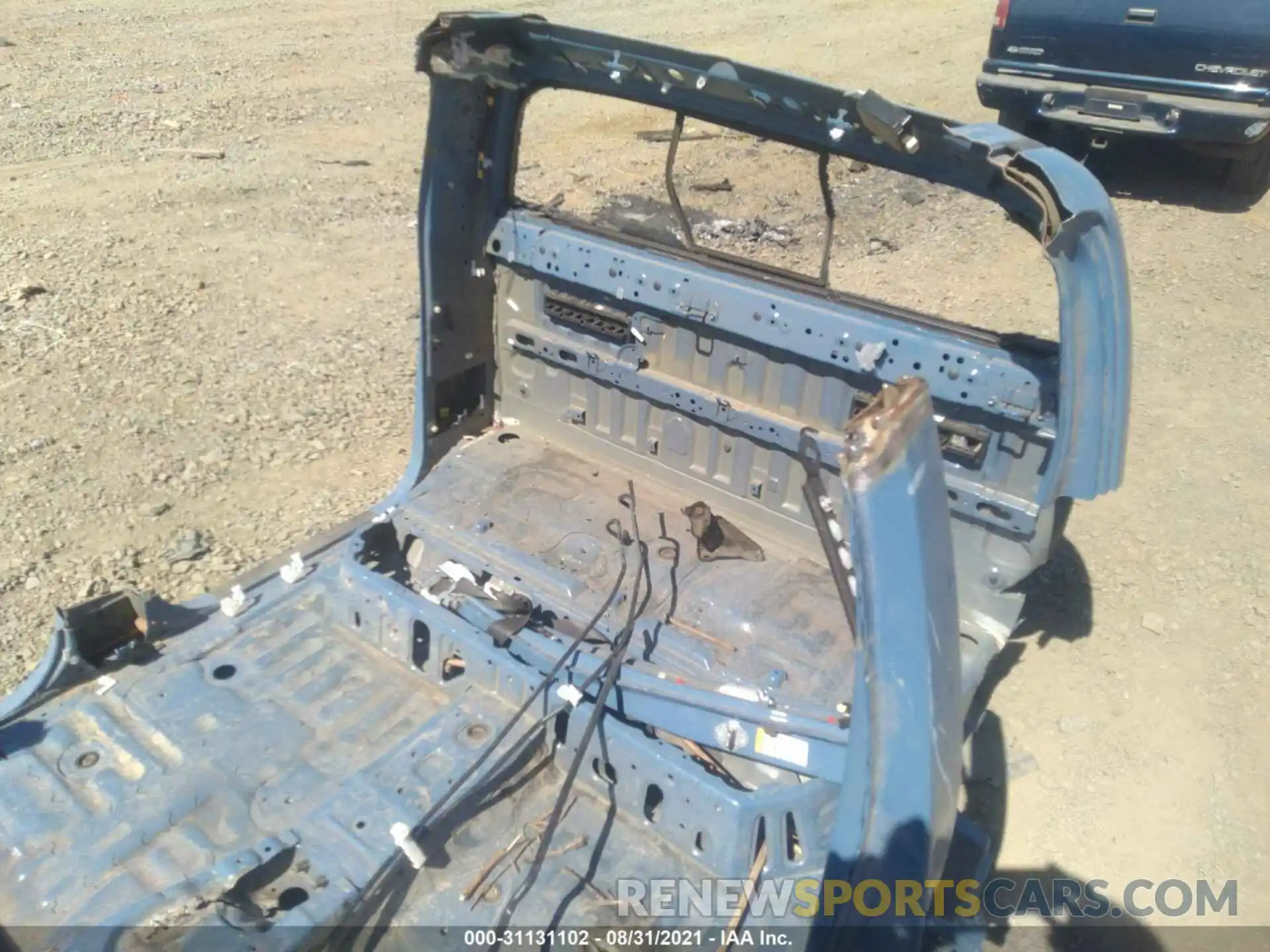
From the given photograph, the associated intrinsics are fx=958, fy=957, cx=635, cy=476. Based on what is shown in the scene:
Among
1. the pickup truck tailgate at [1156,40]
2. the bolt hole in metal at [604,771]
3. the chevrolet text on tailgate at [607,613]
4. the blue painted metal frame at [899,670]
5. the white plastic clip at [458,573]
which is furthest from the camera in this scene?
the pickup truck tailgate at [1156,40]

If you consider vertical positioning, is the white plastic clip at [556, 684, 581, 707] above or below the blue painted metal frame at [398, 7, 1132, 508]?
below

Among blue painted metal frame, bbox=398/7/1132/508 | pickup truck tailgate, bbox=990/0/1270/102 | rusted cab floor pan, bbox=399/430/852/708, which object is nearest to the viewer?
blue painted metal frame, bbox=398/7/1132/508

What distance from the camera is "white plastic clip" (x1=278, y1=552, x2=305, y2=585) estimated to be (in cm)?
363

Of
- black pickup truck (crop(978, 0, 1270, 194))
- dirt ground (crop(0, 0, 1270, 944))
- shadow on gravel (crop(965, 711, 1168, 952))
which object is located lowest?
shadow on gravel (crop(965, 711, 1168, 952))

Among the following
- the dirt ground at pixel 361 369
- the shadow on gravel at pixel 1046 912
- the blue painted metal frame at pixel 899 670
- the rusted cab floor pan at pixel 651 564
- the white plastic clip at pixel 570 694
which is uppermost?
the blue painted metal frame at pixel 899 670

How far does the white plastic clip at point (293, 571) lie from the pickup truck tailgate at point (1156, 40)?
848 cm

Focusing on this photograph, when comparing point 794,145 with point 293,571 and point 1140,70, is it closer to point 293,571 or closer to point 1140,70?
point 293,571

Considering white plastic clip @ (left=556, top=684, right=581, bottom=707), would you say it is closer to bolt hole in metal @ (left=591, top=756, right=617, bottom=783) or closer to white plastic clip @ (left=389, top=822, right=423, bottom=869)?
bolt hole in metal @ (left=591, top=756, right=617, bottom=783)

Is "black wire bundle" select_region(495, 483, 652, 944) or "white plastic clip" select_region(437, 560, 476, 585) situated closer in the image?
"black wire bundle" select_region(495, 483, 652, 944)

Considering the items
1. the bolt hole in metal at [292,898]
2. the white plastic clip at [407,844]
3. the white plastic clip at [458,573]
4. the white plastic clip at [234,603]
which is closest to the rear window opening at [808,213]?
the white plastic clip at [458,573]

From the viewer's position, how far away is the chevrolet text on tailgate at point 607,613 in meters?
2.48
